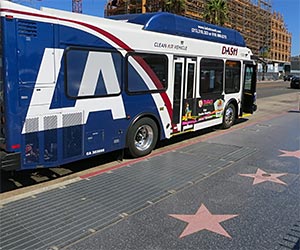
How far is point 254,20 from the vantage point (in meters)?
112

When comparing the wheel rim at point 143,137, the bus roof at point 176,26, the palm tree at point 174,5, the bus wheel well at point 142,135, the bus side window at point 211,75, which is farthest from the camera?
the palm tree at point 174,5

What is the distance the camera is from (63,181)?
18.4 feet

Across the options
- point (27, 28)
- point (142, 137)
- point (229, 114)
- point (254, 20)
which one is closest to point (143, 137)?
point (142, 137)

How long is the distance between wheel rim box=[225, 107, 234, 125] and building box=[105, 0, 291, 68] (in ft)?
222

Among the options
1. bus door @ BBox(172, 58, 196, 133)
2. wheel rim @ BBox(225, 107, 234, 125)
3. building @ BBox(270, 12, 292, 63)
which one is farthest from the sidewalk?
building @ BBox(270, 12, 292, 63)

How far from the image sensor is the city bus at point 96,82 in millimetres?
4766

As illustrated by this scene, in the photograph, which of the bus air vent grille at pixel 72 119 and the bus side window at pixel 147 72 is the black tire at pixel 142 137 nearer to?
the bus side window at pixel 147 72

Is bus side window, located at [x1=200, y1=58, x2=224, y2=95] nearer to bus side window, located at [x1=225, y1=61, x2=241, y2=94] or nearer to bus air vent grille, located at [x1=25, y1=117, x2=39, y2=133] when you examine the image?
bus side window, located at [x1=225, y1=61, x2=241, y2=94]

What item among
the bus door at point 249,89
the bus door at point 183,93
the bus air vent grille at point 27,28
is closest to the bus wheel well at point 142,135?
the bus door at point 183,93

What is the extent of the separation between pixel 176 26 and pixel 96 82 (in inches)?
121

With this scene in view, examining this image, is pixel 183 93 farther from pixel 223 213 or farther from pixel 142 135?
pixel 223 213

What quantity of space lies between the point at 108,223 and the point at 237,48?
8352mm

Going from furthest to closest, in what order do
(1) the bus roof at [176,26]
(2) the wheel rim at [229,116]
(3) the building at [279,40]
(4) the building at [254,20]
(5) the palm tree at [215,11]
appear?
(3) the building at [279,40]
(4) the building at [254,20]
(5) the palm tree at [215,11]
(2) the wheel rim at [229,116]
(1) the bus roof at [176,26]

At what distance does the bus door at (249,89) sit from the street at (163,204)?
4620mm
